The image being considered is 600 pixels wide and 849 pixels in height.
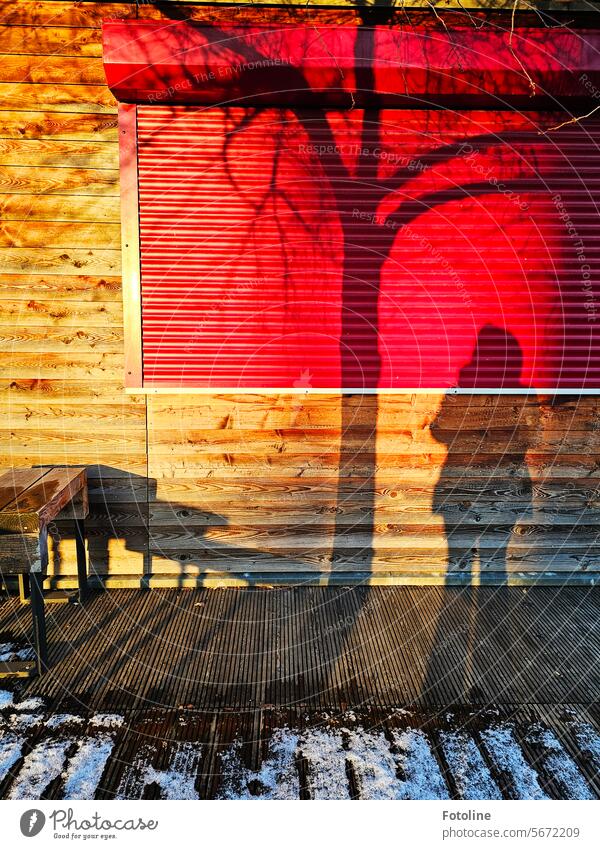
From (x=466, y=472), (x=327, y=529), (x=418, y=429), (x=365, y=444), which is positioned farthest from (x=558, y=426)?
(x=327, y=529)

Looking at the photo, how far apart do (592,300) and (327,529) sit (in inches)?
98.3

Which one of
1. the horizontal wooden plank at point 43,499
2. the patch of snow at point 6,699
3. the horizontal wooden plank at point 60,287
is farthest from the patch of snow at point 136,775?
the horizontal wooden plank at point 60,287

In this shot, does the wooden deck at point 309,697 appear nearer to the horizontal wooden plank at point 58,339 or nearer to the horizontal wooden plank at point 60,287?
the horizontal wooden plank at point 58,339

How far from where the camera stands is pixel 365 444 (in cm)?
387

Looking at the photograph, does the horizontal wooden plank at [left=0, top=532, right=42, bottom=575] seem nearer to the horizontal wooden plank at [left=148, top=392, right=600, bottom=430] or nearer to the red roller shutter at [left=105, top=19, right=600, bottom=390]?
the horizontal wooden plank at [left=148, top=392, right=600, bottom=430]

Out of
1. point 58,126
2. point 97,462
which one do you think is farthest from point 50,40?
point 97,462

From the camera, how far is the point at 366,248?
3.60 metres

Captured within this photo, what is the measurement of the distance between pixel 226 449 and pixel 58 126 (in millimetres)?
2381

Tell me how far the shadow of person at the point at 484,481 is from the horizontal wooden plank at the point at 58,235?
8.51ft

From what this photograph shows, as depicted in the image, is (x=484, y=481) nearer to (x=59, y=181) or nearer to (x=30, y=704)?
(x=30, y=704)

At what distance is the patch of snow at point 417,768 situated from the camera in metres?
2.29

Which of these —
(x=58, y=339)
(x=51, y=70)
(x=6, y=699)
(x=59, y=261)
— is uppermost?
(x=51, y=70)

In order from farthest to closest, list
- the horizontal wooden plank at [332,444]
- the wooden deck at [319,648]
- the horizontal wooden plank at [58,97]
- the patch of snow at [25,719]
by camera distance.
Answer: the horizontal wooden plank at [332,444] < the horizontal wooden plank at [58,97] < the wooden deck at [319,648] < the patch of snow at [25,719]

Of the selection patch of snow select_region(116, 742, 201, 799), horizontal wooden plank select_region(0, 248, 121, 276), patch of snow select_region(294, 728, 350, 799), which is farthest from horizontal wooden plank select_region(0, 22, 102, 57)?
patch of snow select_region(294, 728, 350, 799)
